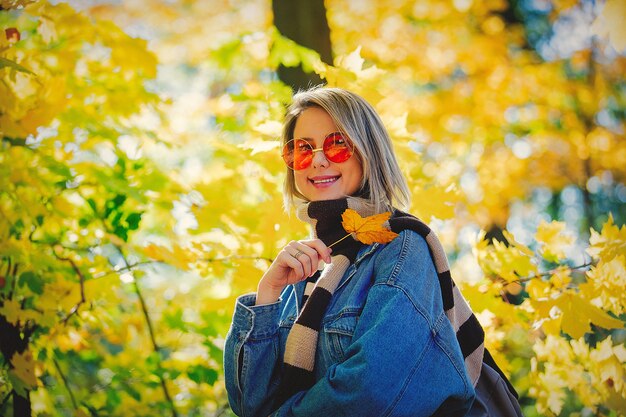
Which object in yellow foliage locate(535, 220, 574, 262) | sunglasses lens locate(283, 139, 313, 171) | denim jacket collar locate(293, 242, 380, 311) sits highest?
sunglasses lens locate(283, 139, 313, 171)

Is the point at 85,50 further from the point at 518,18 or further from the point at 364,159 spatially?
the point at 518,18

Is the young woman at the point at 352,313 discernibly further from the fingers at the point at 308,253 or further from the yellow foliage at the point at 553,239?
the yellow foliage at the point at 553,239

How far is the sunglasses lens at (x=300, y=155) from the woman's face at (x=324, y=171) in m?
0.02

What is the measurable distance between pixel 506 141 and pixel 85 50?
5878 millimetres

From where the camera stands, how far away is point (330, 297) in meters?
1.30

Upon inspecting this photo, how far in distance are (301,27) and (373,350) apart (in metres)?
2.10

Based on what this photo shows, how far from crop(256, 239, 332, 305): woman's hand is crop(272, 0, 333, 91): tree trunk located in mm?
1488

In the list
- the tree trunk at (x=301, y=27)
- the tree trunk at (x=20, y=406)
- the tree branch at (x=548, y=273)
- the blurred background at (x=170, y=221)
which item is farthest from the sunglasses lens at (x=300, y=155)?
the tree trunk at (x=20, y=406)

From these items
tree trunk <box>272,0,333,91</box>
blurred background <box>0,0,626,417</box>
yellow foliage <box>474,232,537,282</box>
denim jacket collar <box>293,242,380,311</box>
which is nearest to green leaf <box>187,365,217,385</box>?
blurred background <box>0,0,626,417</box>

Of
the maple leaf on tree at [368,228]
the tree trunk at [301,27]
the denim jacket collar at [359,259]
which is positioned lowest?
the denim jacket collar at [359,259]

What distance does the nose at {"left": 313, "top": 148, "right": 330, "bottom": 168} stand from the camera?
1.49 meters

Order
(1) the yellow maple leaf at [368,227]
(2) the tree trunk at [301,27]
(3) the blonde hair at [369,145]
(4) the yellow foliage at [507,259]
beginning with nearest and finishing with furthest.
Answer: (1) the yellow maple leaf at [368,227]
(3) the blonde hair at [369,145]
(4) the yellow foliage at [507,259]
(2) the tree trunk at [301,27]

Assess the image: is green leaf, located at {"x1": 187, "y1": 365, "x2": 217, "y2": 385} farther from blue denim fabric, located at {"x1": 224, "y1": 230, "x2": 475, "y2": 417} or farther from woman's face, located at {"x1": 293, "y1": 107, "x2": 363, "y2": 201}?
woman's face, located at {"x1": 293, "y1": 107, "x2": 363, "y2": 201}

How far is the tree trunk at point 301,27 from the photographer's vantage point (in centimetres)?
264
